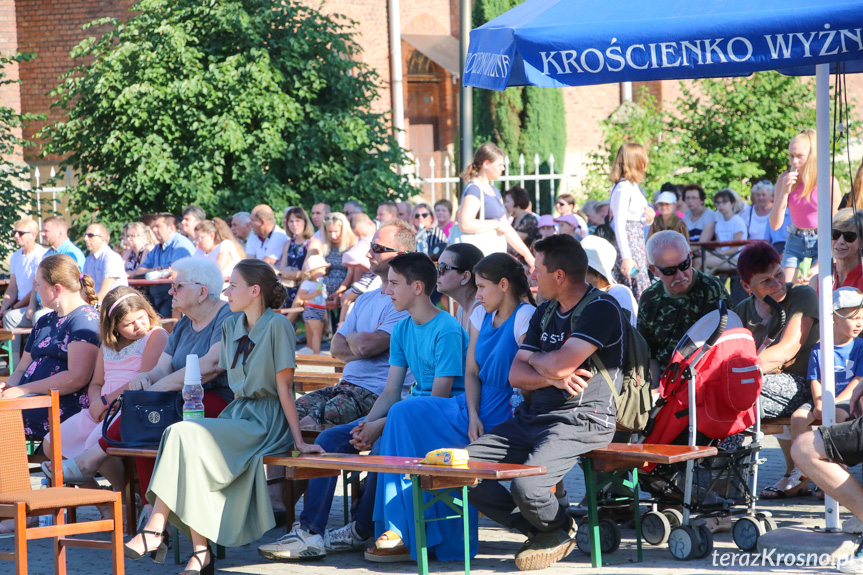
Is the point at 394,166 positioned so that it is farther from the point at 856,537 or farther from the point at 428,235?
the point at 856,537

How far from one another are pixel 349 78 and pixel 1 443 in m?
12.3

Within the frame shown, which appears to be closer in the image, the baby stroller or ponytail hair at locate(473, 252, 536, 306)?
the baby stroller

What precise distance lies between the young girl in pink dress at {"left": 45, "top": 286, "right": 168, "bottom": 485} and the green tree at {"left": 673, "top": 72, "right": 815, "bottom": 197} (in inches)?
559

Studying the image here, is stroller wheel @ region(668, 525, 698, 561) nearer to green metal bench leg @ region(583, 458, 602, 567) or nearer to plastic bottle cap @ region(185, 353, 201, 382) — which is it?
green metal bench leg @ region(583, 458, 602, 567)

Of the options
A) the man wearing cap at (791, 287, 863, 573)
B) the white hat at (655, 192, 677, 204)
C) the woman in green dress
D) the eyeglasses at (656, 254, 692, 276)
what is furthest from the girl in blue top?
the white hat at (655, 192, 677, 204)

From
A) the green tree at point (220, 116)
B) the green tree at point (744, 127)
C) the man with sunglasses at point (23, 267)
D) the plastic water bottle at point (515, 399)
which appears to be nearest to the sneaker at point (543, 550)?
the plastic water bottle at point (515, 399)

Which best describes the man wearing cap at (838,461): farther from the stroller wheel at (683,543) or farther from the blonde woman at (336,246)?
the blonde woman at (336,246)

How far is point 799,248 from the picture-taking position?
29.3 ft

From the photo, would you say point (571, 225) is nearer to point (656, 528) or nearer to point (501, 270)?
point (501, 270)

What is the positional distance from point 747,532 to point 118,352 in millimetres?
3806

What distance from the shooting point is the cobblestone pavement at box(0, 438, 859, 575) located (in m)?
5.36

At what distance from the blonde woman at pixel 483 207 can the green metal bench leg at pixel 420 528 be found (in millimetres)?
4432

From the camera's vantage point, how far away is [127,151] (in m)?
16.6

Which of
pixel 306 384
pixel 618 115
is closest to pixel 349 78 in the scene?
pixel 618 115
